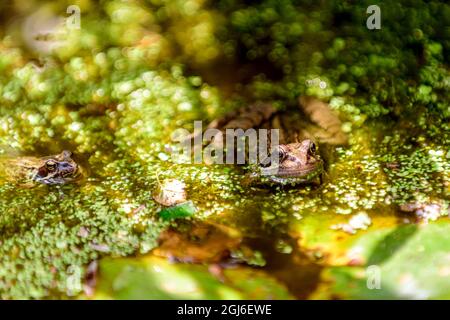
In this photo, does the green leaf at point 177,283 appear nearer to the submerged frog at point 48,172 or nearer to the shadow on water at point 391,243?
the shadow on water at point 391,243

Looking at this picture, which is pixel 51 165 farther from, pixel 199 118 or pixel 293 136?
pixel 293 136

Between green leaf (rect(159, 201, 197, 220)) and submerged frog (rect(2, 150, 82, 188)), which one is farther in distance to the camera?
submerged frog (rect(2, 150, 82, 188))

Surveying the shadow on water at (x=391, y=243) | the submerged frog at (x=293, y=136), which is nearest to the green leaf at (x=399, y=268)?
the shadow on water at (x=391, y=243)

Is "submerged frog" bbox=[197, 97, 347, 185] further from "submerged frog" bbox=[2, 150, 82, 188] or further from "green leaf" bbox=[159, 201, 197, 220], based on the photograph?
"submerged frog" bbox=[2, 150, 82, 188]

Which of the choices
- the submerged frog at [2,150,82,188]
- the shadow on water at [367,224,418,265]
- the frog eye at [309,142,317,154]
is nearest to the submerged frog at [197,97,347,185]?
the frog eye at [309,142,317,154]

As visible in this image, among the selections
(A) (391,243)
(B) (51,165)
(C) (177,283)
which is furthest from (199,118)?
(A) (391,243)

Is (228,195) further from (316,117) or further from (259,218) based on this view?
(316,117)

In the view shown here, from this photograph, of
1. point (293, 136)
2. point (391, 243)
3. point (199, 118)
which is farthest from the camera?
point (199, 118)
